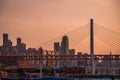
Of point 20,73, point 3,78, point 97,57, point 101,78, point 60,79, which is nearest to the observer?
point 60,79

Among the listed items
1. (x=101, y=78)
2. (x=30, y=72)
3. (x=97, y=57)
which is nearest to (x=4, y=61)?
(x=97, y=57)

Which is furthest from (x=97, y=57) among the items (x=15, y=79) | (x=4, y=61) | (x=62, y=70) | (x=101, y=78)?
(x=15, y=79)

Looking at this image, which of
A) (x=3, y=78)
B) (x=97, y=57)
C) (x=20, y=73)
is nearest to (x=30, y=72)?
(x=20, y=73)

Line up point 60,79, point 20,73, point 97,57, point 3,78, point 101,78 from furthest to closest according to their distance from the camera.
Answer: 1. point 97,57
2. point 20,73
3. point 101,78
4. point 3,78
5. point 60,79

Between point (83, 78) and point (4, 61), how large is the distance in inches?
2283

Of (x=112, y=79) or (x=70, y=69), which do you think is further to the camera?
(x=70, y=69)

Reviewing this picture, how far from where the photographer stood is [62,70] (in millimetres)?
66812

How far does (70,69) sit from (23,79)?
1317 centimetres

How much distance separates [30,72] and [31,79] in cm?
1410

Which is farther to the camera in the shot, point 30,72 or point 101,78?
point 30,72

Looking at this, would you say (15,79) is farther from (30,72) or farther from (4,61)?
(4,61)

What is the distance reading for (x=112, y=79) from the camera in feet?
179

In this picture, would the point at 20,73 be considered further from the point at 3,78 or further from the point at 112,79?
the point at 112,79

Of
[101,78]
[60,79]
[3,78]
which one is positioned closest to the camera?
[60,79]
